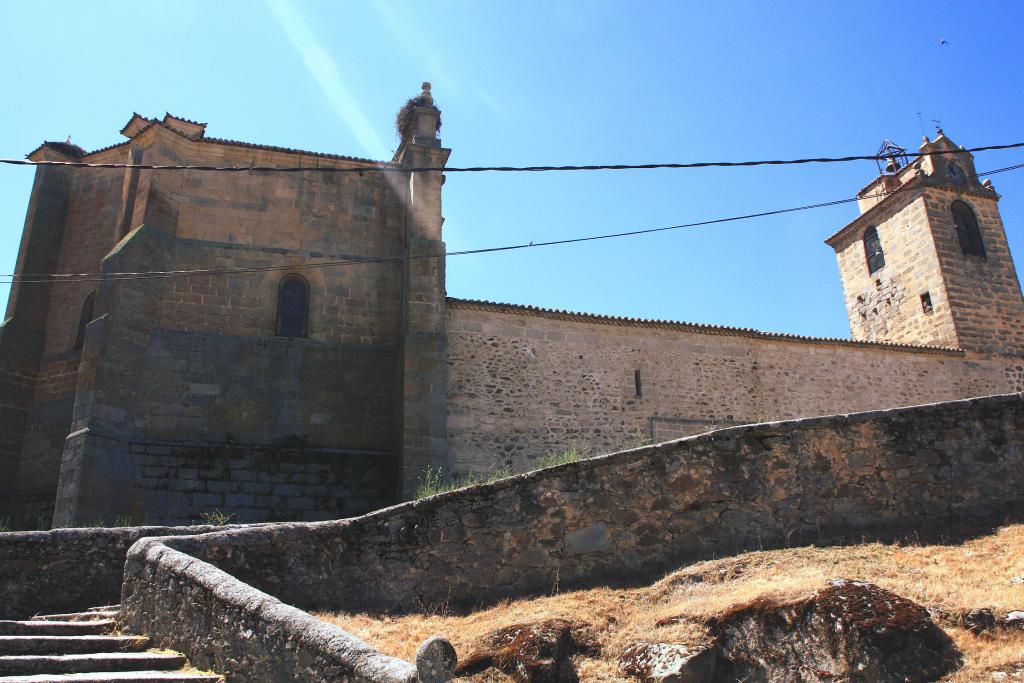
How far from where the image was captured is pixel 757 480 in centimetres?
817

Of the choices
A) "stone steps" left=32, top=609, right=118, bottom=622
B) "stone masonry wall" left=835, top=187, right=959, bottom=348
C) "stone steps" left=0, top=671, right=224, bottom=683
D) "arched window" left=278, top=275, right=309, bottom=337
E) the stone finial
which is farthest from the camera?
"stone masonry wall" left=835, top=187, right=959, bottom=348

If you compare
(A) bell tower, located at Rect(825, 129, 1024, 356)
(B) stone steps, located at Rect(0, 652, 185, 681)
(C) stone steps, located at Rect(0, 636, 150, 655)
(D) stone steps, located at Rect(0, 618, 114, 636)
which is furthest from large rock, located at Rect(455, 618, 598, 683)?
(A) bell tower, located at Rect(825, 129, 1024, 356)

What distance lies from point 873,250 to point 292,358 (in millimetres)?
17838

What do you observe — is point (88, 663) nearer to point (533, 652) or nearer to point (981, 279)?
point (533, 652)

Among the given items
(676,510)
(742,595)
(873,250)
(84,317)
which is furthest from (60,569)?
(873,250)

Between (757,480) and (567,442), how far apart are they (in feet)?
23.8

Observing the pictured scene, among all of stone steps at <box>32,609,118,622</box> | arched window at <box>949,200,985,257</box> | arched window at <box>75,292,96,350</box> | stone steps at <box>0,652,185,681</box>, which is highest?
arched window at <box>949,200,985,257</box>

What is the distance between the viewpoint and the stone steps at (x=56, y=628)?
6.24 meters

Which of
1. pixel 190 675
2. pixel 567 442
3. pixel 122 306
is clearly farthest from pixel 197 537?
pixel 567 442

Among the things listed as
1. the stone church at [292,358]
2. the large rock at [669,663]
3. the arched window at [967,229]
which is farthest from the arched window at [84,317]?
the arched window at [967,229]

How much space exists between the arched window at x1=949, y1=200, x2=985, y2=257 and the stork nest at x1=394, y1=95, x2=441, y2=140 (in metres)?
15.1

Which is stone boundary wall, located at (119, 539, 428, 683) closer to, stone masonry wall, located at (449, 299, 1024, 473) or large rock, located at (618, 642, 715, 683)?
large rock, located at (618, 642, 715, 683)

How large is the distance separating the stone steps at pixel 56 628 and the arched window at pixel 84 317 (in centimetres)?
967

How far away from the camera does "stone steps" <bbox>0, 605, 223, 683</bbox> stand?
5160mm
